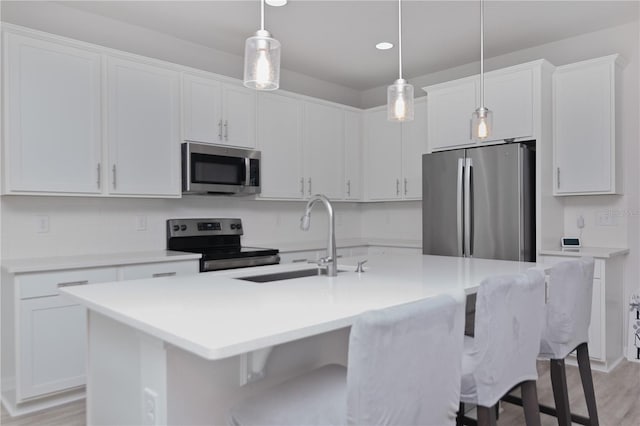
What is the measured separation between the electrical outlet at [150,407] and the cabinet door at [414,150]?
3716mm

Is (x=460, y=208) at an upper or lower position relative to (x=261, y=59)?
lower

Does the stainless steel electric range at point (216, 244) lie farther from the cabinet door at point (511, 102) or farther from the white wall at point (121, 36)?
the cabinet door at point (511, 102)

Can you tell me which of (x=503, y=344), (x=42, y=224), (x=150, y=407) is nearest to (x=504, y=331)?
(x=503, y=344)

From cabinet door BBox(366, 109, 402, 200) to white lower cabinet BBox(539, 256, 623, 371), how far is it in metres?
1.85

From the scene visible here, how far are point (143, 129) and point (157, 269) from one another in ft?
3.39

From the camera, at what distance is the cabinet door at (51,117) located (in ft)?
9.23

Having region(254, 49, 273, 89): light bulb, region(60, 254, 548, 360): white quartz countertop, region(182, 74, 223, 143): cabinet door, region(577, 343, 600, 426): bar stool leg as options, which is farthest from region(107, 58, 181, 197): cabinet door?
region(577, 343, 600, 426): bar stool leg

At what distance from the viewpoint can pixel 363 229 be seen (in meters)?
5.57

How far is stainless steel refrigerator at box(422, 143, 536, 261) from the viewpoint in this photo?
355 cm

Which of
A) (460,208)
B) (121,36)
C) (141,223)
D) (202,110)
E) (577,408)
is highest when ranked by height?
(121,36)

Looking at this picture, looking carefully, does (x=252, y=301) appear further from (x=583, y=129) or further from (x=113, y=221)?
(x=583, y=129)

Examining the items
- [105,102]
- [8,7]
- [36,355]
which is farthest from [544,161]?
[8,7]

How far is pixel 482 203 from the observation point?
3.71 meters

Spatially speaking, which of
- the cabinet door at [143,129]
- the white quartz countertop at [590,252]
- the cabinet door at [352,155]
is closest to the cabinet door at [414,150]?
the cabinet door at [352,155]
